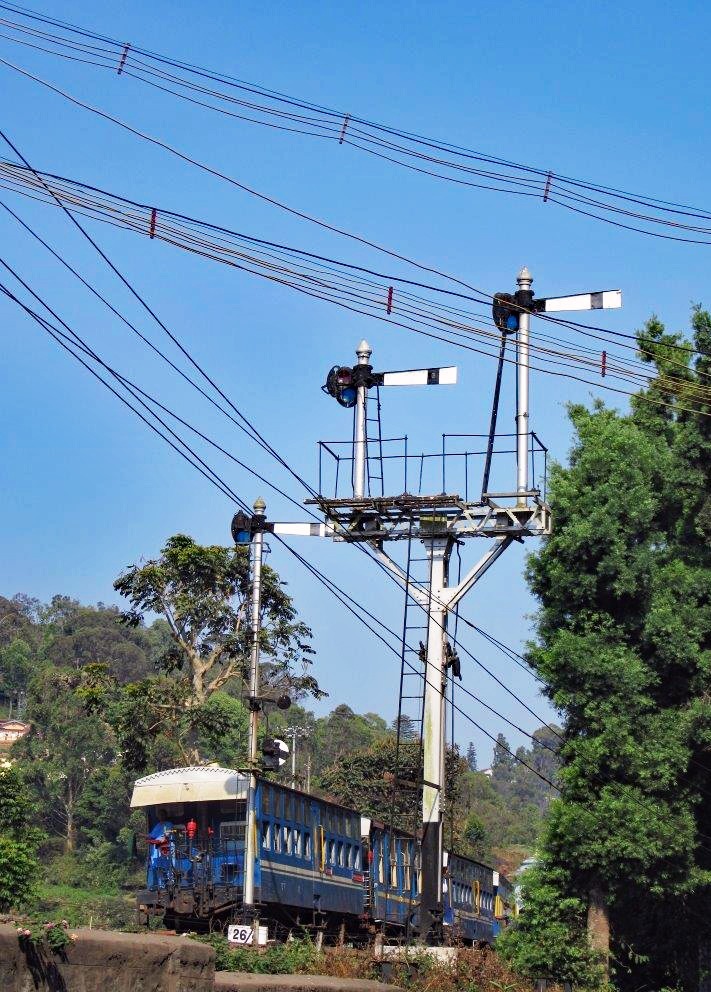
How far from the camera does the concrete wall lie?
7.11 m

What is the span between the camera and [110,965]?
800cm

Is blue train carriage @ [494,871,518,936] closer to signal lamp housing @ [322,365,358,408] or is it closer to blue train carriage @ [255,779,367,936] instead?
blue train carriage @ [255,779,367,936]

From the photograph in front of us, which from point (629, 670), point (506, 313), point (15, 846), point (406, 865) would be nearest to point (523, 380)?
point (506, 313)

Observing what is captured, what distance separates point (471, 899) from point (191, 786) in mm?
14869

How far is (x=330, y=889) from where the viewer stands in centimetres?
2795

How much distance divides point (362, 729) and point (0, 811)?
9522 centimetres

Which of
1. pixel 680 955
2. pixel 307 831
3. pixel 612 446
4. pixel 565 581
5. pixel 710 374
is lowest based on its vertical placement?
pixel 680 955

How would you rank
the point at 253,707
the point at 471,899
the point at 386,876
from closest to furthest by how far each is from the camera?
the point at 253,707 → the point at 386,876 → the point at 471,899

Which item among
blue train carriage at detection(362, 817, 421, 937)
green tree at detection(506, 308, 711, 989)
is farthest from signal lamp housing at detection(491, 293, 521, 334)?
blue train carriage at detection(362, 817, 421, 937)

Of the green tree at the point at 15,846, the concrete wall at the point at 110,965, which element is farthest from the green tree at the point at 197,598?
the concrete wall at the point at 110,965

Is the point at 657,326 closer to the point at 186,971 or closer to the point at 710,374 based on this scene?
the point at 710,374

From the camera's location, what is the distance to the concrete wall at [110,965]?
23.3 feet

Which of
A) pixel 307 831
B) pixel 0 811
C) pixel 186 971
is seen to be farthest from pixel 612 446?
pixel 0 811

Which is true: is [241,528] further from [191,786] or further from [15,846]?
[15,846]
